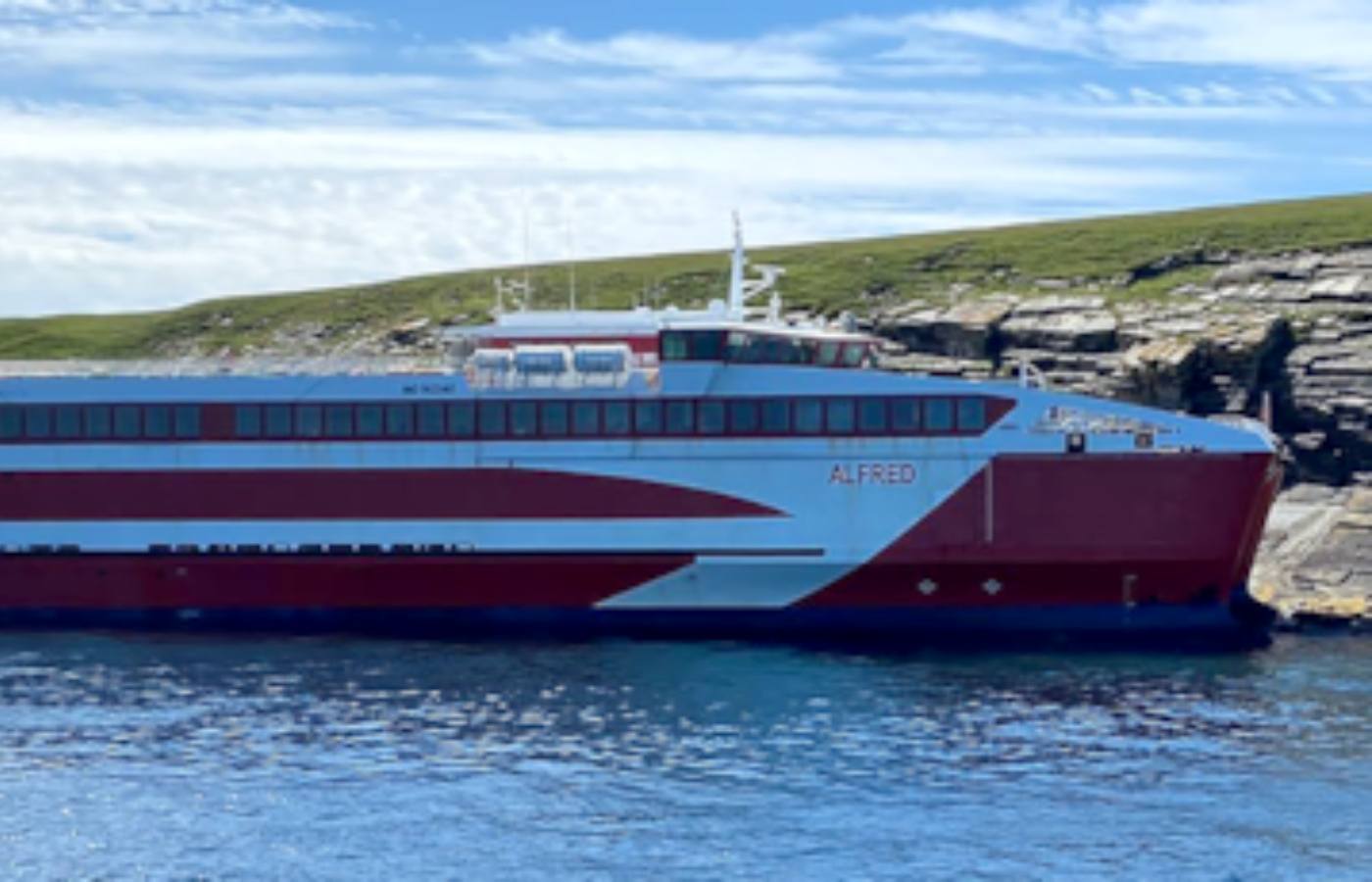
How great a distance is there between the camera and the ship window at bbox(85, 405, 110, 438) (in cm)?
4388

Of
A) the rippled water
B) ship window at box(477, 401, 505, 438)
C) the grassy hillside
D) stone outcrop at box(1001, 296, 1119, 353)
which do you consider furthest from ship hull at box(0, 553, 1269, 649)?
the grassy hillside

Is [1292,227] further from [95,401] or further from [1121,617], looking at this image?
[95,401]

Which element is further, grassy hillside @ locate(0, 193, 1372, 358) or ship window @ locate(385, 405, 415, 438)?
grassy hillside @ locate(0, 193, 1372, 358)

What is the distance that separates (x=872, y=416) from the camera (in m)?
41.8

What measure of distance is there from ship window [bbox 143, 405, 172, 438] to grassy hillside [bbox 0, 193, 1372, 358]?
38.6 metres

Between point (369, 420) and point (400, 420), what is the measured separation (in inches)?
27.5

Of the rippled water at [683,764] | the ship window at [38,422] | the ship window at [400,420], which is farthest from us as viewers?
the ship window at [38,422]

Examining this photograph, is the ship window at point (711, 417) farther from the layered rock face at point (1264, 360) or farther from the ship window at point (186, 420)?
the layered rock face at point (1264, 360)

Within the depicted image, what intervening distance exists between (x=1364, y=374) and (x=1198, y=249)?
20285 mm

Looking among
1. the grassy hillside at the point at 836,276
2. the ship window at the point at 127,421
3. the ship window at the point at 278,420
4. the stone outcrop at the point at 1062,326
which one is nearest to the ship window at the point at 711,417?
the ship window at the point at 278,420

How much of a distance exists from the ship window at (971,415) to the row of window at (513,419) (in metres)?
0.02

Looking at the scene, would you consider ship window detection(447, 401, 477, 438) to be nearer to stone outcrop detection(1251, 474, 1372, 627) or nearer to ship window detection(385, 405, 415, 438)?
ship window detection(385, 405, 415, 438)

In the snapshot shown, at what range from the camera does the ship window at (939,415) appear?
4138 centimetres

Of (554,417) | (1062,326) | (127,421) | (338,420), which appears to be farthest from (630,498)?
(1062,326)
